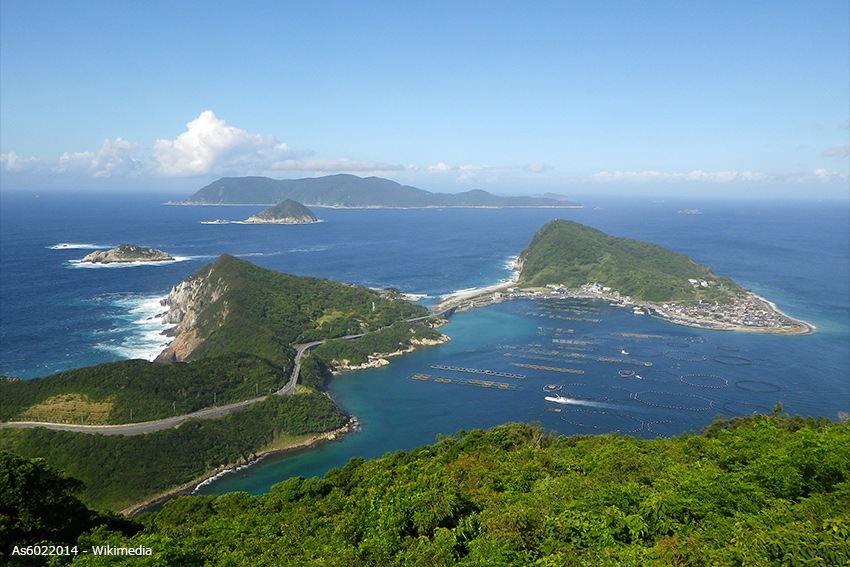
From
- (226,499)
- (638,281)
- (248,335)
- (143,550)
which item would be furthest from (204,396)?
(638,281)

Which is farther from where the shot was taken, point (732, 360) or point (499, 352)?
point (499, 352)

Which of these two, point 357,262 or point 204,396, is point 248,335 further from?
point 357,262

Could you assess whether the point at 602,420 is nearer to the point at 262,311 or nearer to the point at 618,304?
the point at 262,311

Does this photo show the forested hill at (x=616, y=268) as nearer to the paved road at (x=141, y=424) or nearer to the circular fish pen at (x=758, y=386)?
the circular fish pen at (x=758, y=386)

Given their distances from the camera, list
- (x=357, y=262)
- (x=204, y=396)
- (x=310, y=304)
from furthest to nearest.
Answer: (x=357, y=262), (x=310, y=304), (x=204, y=396)

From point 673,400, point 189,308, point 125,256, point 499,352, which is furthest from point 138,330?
point 673,400

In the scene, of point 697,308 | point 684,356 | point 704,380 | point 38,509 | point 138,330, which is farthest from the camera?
point 697,308

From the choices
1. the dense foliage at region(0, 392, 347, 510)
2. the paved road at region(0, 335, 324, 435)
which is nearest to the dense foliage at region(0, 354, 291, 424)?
the paved road at region(0, 335, 324, 435)
